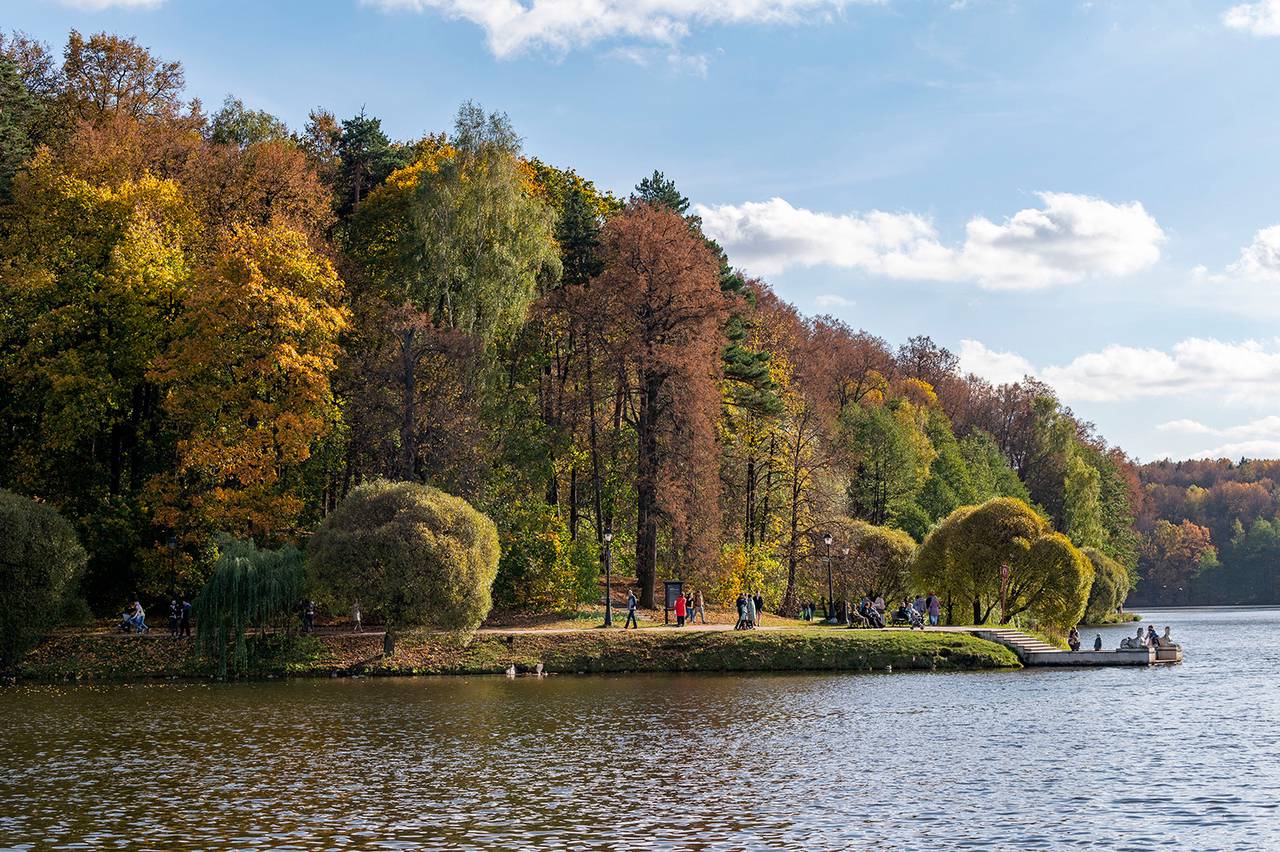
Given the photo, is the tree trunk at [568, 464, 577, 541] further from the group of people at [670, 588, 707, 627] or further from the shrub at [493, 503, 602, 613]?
the group of people at [670, 588, 707, 627]

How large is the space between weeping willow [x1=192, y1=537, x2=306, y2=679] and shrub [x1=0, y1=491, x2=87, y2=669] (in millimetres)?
5077

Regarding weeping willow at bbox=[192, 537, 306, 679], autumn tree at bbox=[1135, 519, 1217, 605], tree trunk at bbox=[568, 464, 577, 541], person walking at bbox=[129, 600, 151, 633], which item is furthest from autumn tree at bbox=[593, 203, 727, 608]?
autumn tree at bbox=[1135, 519, 1217, 605]

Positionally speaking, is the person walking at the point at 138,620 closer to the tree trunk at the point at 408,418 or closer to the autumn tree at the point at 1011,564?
the tree trunk at the point at 408,418

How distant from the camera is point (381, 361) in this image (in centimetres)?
5816

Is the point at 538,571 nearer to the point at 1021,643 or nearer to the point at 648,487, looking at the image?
the point at 648,487

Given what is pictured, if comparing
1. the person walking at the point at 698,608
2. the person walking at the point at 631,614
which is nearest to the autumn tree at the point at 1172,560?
the person walking at the point at 698,608

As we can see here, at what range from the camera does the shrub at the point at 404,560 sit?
155 ft

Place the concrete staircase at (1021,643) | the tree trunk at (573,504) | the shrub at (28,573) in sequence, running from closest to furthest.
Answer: the shrub at (28,573) < the concrete staircase at (1021,643) < the tree trunk at (573,504)

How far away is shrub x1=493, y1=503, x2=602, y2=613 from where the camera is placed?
5800 cm

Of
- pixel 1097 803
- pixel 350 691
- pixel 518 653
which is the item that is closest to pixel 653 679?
pixel 518 653

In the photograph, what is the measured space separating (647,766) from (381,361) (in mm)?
35711

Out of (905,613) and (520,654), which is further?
(905,613)

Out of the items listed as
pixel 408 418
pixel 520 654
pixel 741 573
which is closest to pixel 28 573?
pixel 408 418

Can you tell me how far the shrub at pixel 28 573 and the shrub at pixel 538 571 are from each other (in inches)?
717
